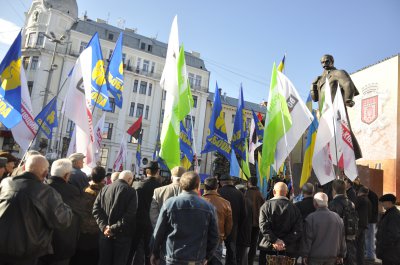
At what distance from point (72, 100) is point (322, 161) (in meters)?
5.26

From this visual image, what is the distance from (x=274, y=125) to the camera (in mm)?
7602

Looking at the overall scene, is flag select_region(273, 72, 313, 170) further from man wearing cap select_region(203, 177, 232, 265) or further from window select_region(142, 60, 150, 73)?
window select_region(142, 60, 150, 73)

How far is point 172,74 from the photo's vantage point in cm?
844

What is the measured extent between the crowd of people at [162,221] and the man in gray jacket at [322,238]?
0.05 feet

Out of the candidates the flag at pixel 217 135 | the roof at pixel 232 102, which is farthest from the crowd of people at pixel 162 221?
the roof at pixel 232 102

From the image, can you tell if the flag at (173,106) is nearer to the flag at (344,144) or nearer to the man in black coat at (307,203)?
the man in black coat at (307,203)

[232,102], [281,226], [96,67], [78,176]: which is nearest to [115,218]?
[78,176]

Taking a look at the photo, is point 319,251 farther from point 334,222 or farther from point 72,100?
point 72,100

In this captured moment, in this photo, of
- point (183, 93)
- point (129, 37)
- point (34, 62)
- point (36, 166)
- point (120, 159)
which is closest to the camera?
point (36, 166)

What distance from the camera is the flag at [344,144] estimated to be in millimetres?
7168

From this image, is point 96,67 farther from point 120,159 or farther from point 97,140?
point 120,159

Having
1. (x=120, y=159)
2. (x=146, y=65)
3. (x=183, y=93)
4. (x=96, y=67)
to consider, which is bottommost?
(x=120, y=159)

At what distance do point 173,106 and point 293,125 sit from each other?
8.28ft

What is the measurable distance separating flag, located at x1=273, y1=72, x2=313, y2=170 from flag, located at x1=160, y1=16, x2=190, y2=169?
2.07 m
